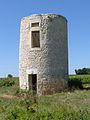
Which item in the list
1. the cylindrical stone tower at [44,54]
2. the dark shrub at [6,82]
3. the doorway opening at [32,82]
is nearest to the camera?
the cylindrical stone tower at [44,54]

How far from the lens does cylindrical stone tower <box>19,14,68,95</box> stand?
70.3 feet

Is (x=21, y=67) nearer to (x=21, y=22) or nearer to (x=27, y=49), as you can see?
(x=27, y=49)

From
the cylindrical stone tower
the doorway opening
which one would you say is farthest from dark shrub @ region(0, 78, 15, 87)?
the cylindrical stone tower

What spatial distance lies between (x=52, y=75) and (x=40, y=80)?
878mm

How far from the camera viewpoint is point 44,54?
2150 cm

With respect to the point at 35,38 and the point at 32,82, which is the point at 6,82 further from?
the point at 35,38

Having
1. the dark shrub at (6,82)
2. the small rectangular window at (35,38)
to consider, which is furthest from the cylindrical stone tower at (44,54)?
the dark shrub at (6,82)

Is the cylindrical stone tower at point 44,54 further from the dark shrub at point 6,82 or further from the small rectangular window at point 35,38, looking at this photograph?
the dark shrub at point 6,82

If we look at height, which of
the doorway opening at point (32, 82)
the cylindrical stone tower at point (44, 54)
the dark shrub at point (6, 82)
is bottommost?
the dark shrub at point (6, 82)

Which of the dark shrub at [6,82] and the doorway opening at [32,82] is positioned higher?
the doorway opening at [32,82]

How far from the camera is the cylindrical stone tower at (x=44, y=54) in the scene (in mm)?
21438

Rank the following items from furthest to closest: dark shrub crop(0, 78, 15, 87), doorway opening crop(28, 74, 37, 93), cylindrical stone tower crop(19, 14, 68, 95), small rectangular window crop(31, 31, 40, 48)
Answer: dark shrub crop(0, 78, 15, 87), small rectangular window crop(31, 31, 40, 48), doorway opening crop(28, 74, 37, 93), cylindrical stone tower crop(19, 14, 68, 95)

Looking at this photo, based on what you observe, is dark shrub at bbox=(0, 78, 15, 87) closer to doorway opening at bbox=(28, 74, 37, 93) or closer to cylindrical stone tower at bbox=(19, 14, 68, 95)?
doorway opening at bbox=(28, 74, 37, 93)

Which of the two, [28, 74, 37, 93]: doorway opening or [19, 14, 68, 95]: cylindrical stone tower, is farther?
[28, 74, 37, 93]: doorway opening
